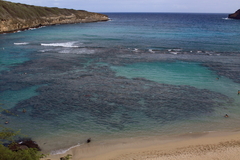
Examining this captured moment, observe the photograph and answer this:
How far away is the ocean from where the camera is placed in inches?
790

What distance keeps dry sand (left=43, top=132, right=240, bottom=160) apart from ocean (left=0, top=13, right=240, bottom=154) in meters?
0.82

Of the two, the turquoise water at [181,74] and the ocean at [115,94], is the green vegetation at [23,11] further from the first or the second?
the turquoise water at [181,74]

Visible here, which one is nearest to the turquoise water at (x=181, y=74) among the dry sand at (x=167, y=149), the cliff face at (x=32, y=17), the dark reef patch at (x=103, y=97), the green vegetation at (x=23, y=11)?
the dark reef patch at (x=103, y=97)

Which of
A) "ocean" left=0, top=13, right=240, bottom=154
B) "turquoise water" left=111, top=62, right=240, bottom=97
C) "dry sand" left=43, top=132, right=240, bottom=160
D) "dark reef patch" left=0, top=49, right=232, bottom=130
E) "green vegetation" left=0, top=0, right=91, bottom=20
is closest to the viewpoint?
"dry sand" left=43, top=132, right=240, bottom=160

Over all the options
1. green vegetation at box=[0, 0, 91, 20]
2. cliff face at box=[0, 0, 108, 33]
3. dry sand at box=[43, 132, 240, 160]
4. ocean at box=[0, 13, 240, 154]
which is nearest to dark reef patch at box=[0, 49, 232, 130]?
ocean at box=[0, 13, 240, 154]

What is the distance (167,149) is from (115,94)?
10937 millimetres

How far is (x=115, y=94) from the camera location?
26.8 m

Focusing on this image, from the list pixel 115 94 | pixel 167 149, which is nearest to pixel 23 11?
pixel 115 94

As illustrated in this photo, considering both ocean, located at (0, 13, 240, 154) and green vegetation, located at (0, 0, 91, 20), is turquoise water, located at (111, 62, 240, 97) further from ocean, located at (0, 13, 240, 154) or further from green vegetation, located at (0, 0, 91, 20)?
green vegetation, located at (0, 0, 91, 20)

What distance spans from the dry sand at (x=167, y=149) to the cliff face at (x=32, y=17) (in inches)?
2860

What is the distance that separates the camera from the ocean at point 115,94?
20.1 meters

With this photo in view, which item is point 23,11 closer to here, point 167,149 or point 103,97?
point 103,97

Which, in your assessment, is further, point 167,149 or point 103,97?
point 103,97

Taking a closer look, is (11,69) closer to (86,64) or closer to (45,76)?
(45,76)
